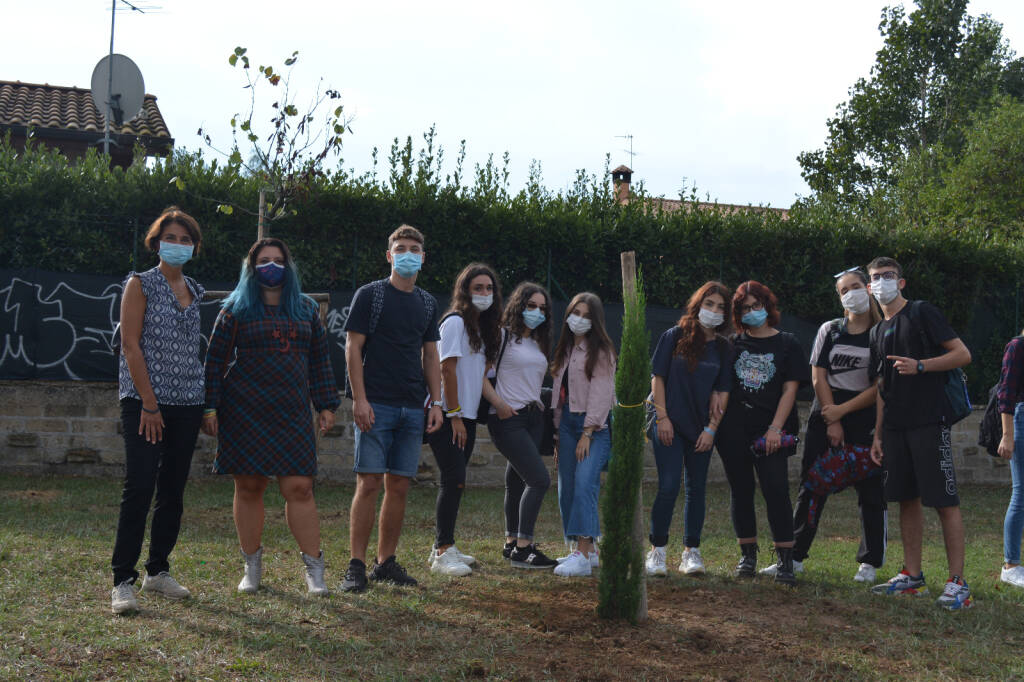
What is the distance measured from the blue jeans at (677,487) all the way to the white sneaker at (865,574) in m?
1.08

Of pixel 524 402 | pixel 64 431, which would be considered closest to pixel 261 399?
pixel 524 402

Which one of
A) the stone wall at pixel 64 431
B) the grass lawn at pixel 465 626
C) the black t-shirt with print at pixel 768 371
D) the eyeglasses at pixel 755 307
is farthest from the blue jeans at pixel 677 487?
the stone wall at pixel 64 431

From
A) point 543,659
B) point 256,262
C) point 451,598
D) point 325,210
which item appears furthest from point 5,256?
point 543,659

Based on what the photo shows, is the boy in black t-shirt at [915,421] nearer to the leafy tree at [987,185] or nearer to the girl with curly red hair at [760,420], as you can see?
the girl with curly red hair at [760,420]

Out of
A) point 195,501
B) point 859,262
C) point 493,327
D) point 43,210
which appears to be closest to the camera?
point 493,327

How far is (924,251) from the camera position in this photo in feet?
40.6

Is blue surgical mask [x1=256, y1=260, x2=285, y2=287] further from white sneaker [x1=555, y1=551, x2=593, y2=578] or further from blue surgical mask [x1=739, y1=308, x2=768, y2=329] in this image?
blue surgical mask [x1=739, y1=308, x2=768, y2=329]

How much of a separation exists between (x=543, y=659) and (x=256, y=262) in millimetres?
2602

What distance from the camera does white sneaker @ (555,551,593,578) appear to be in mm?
5879

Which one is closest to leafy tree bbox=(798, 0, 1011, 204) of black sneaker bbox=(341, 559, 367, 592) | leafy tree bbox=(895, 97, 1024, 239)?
leafy tree bbox=(895, 97, 1024, 239)

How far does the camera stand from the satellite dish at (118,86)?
1209 centimetres

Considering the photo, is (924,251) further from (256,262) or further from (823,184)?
(823,184)

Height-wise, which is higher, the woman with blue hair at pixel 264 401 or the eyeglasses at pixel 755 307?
the eyeglasses at pixel 755 307

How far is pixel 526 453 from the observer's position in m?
6.07
